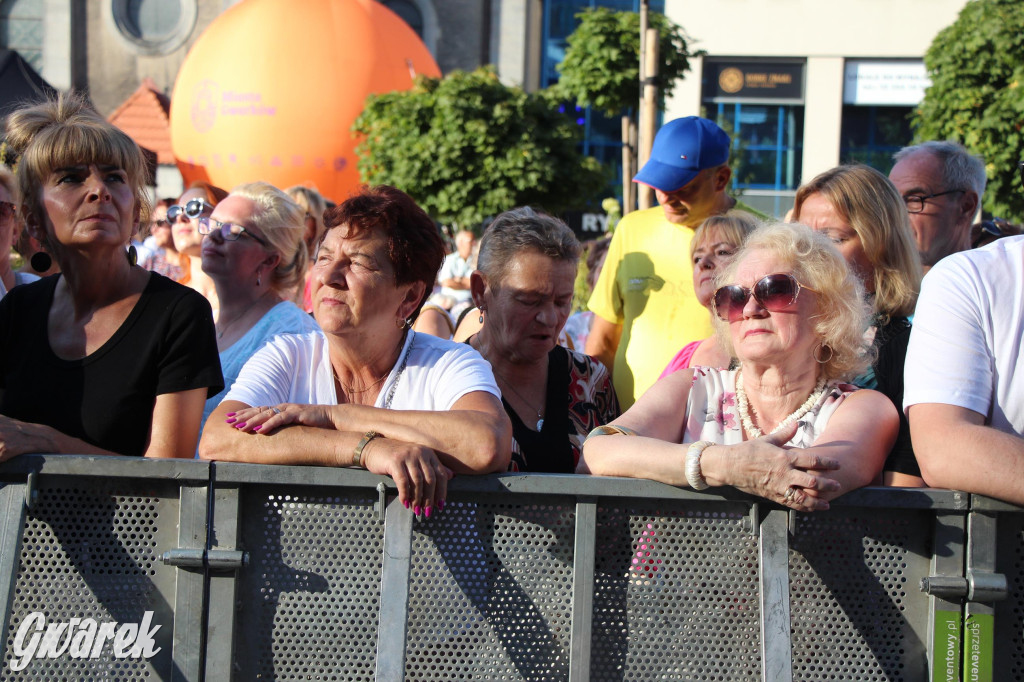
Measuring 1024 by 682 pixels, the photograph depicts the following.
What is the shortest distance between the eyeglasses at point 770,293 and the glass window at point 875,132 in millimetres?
24043

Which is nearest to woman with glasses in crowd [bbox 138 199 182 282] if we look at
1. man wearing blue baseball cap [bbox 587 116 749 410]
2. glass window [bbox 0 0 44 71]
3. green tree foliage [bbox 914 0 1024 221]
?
man wearing blue baseball cap [bbox 587 116 749 410]

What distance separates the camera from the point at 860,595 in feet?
7.50

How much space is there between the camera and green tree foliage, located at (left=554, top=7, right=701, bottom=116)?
11234mm

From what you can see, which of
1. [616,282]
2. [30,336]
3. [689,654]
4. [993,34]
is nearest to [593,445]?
[689,654]

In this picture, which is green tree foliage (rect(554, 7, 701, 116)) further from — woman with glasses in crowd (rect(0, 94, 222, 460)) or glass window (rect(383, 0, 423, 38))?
glass window (rect(383, 0, 423, 38))

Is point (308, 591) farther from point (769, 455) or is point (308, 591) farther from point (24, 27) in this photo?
point (24, 27)

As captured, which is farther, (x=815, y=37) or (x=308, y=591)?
(x=815, y=37)

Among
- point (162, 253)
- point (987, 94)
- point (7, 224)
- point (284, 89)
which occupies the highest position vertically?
point (987, 94)

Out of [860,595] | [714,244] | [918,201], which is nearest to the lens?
[860,595]

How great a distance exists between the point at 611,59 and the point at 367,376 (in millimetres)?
8971

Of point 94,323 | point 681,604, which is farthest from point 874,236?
point 94,323

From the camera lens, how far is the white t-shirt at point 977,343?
2443 mm

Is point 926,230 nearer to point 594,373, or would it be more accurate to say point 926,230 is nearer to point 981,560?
point 594,373

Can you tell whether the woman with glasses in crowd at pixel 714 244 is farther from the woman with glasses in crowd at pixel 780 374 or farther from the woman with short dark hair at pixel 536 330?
the woman with glasses in crowd at pixel 780 374
